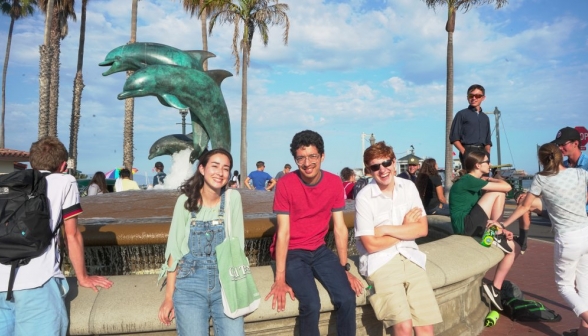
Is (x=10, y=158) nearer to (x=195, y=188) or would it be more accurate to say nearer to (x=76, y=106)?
(x=76, y=106)

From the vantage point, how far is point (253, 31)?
20.9 metres

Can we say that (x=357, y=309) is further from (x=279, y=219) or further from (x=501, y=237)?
(x=501, y=237)

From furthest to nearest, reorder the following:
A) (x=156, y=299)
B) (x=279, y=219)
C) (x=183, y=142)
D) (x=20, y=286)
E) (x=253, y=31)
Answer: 1. (x=253, y=31)
2. (x=183, y=142)
3. (x=279, y=219)
4. (x=156, y=299)
5. (x=20, y=286)

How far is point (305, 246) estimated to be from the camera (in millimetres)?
3439

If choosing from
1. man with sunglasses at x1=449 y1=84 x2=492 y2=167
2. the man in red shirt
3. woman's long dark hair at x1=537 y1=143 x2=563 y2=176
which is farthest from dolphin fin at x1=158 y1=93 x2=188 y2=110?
woman's long dark hair at x1=537 y1=143 x2=563 y2=176

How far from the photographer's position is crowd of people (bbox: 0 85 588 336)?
277 cm

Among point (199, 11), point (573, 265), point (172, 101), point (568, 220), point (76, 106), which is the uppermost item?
point (199, 11)

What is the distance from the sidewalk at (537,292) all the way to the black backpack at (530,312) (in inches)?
1.8

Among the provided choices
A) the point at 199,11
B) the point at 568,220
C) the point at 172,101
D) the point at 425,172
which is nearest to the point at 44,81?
the point at 199,11

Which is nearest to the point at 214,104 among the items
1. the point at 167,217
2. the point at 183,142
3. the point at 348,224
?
the point at 183,142

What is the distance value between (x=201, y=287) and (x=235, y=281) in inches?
8.3

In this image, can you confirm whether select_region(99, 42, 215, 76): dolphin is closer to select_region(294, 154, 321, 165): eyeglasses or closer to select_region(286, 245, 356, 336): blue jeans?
select_region(294, 154, 321, 165): eyeglasses

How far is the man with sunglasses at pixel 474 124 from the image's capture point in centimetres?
565

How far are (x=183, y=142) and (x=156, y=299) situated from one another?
6725 millimetres
